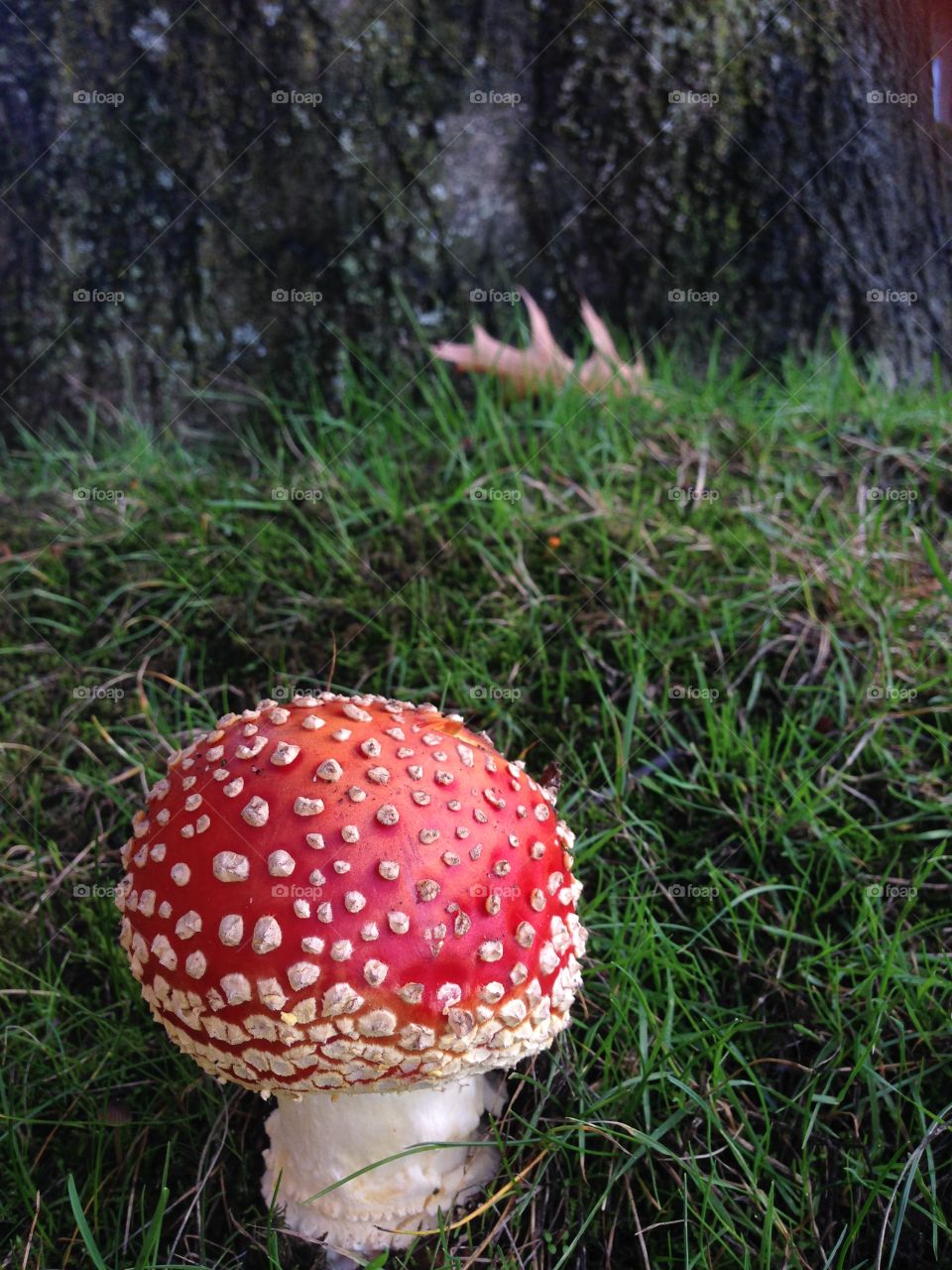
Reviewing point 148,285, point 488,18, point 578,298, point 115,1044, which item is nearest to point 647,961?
point 115,1044

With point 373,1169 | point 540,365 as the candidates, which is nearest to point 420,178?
point 540,365

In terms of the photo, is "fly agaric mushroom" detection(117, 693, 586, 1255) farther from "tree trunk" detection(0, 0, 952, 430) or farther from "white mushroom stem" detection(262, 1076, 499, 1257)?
"tree trunk" detection(0, 0, 952, 430)

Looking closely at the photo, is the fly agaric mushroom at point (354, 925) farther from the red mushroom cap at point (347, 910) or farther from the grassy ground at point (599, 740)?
the grassy ground at point (599, 740)

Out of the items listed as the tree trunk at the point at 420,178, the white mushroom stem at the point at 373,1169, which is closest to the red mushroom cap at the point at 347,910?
the white mushroom stem at the point at 373,1169

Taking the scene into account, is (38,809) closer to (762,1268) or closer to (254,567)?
(254,567)

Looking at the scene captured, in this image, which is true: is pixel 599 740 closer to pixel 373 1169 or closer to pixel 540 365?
pixel 373 1169

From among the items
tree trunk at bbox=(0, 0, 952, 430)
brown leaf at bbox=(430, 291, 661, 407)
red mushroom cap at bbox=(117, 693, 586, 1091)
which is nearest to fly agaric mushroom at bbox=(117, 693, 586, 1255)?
red mushroom cap at bbox=(117, 693, 586, 1091)
